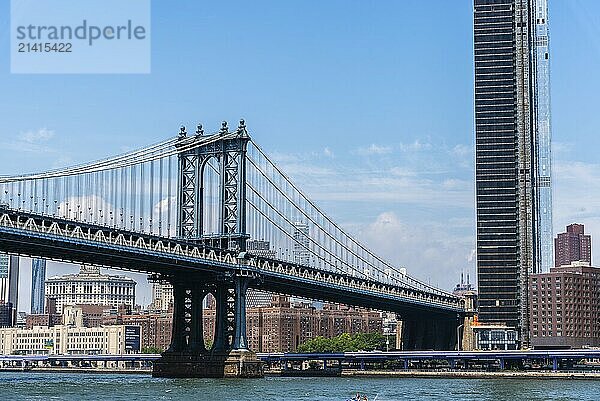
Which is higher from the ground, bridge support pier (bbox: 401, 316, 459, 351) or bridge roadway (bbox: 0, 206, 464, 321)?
bridge roadway (bbox: 0, 206, 464, 321)

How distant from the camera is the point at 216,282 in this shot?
380 feet

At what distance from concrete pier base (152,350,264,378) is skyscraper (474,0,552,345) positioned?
232 ft

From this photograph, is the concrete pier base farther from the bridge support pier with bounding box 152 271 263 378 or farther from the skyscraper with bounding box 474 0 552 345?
the skyscraper with bounding box 474 0 552 345

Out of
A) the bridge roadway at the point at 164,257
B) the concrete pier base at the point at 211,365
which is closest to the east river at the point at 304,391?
the concrete pier base at the point at 211,365

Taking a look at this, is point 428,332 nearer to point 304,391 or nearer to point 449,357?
point 449,357

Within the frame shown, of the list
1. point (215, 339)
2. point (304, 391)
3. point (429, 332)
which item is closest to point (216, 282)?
point (215, 339)

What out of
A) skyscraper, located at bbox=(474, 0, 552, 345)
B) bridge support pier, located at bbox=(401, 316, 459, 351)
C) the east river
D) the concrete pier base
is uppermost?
skyscraper, located at bbox=(474, 0, 552, 345)

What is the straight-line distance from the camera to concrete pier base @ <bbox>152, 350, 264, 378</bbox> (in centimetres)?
11206

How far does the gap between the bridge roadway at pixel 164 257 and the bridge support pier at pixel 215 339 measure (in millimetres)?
2051

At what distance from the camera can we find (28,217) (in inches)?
3622

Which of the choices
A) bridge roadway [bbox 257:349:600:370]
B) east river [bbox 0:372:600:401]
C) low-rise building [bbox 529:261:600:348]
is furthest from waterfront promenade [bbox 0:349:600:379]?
east river [bbox 0:372:600:401]

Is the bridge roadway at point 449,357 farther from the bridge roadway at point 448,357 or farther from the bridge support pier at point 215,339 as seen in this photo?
the bridge support pier at point 215,339

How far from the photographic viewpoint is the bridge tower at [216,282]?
114 meters

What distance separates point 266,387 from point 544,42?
106163 mm
